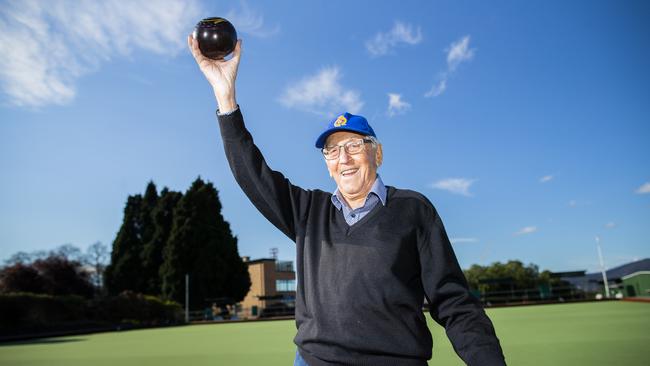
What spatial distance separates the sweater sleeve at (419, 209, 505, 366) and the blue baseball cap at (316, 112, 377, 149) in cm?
55

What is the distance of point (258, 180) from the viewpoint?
212cm

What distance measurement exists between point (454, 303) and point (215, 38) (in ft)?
5.82

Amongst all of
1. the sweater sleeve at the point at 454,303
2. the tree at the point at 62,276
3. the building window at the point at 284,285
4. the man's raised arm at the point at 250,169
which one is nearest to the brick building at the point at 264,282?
the building window at the point at 284,285

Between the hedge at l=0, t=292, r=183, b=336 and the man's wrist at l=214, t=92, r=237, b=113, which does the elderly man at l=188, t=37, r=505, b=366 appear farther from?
A: the hedge at l=0, t=292, r=183, b=336

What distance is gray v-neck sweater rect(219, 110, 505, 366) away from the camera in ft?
5.70

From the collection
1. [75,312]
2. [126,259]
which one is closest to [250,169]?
[75,312]

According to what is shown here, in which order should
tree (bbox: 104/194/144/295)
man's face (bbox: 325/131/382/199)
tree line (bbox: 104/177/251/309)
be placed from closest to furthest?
1. man's face (bbox: 325/131/382/199)
2. tree line (bbox: 104/177/251/309)
3. tree (bbox: 104/194/144/295)

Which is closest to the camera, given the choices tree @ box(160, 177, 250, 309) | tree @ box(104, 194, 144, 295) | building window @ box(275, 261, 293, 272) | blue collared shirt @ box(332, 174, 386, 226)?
blue collared shirt @ box(332, 174, 386, 226)

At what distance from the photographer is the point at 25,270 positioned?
1037 inches

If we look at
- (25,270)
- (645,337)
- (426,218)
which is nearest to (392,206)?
(426,218)

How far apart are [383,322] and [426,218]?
1.63ft

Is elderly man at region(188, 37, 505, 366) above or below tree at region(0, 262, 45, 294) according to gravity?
below

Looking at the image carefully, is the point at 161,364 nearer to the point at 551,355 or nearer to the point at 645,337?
the point at 551,355

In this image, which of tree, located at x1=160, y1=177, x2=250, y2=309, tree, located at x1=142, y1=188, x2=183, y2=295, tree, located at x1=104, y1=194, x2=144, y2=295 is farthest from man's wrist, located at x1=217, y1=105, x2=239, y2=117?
tree, located at x1=104, y1=194, x2=144, y2=295
